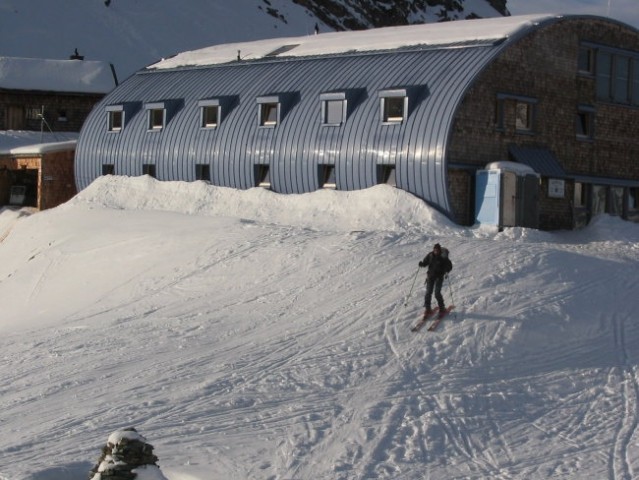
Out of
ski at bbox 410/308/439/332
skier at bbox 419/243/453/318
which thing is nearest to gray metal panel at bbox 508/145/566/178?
skier at bbox 419/243/453/318

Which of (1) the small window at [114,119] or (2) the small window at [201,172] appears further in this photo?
(1) the small window at [114,119]

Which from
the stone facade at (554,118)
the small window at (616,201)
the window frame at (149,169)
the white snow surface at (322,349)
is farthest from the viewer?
the window frame at (149,169)

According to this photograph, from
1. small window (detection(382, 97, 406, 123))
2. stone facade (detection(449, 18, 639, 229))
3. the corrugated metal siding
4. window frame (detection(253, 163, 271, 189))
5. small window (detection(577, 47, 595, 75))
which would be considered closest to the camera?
the corrugated metal siding

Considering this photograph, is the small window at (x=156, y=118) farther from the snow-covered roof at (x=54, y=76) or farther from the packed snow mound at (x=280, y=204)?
the snow-covered roof at (x=54, y=76)

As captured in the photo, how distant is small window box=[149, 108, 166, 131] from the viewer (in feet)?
136

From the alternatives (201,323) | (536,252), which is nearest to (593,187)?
(536,252)

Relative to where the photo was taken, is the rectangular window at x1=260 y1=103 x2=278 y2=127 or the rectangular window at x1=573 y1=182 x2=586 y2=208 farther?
the rectangular window at x1=260 y1=103 x2=278 y2=127

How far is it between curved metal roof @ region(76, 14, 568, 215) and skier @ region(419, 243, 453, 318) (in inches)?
333

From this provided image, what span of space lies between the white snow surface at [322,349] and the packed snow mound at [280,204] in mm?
86

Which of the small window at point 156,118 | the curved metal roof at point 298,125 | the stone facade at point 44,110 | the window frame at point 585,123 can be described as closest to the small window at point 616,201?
the window frame at point 585,123

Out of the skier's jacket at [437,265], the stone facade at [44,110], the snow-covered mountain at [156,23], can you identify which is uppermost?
the snow-covered mountain at [156,23]

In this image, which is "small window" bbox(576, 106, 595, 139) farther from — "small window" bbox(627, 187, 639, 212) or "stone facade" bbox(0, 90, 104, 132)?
"stone facade" bbox(0, 90, 104, 132)

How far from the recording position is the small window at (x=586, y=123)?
125 feet

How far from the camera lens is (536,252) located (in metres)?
28.2
